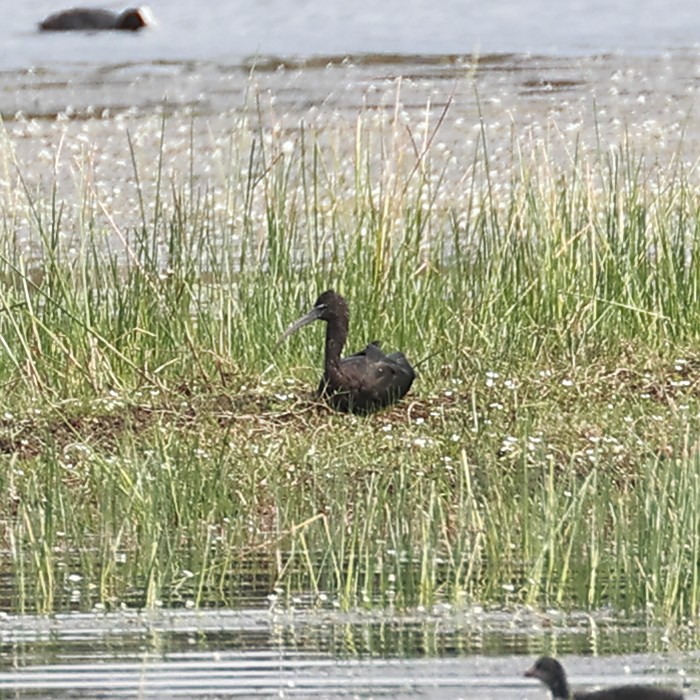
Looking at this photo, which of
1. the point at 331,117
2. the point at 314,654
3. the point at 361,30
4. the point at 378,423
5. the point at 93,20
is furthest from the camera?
the point at 93,20

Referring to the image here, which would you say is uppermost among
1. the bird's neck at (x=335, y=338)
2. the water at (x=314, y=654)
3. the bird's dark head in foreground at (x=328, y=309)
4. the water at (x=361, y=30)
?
the water at (x=361, y=30)

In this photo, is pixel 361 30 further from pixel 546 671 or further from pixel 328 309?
pixel 546 671

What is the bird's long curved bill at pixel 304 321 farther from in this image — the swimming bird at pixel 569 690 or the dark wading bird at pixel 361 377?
the swimming bird at pixel 569 690

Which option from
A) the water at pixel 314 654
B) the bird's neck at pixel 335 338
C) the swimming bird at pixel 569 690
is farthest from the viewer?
the bird's neck at pixel 335 338

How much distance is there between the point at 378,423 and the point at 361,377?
7.9 inches

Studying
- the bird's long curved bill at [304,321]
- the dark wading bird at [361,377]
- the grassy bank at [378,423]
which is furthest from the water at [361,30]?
the dark wading bird at [361,377]

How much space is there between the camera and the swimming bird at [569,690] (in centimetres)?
483

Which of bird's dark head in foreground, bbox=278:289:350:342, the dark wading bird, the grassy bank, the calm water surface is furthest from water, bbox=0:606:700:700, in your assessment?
bird's dark head in foreground, bbox=278:289:350:342

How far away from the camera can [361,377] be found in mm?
8992

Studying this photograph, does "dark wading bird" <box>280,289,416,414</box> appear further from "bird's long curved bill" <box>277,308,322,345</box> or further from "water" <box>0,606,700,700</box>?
"water" <box>0,606,700,700</box>

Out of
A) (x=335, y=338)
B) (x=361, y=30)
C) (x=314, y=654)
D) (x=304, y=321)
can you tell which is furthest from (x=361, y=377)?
(x=361, y=30)

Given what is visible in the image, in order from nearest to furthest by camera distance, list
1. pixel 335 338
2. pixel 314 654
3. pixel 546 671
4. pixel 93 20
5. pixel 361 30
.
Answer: pixel 546 671, pixel 314 654, pixel 335 338, pixel 361 30, pixel 93 20

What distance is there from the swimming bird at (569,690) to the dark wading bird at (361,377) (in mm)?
3971

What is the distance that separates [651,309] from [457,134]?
9.13 metres
